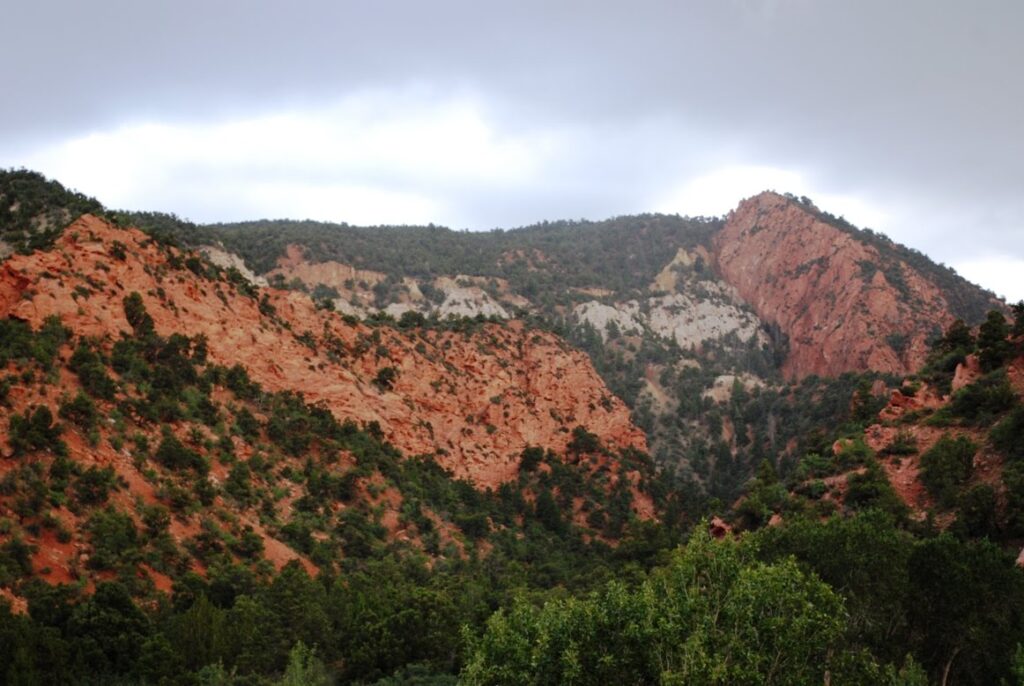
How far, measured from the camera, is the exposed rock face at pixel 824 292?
311 feet

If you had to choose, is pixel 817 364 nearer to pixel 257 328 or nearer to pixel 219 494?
pixel 257 328

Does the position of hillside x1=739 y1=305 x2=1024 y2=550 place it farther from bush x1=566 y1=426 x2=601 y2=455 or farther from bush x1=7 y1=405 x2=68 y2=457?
bush x1=7 y1=405 x2=68 y2=457

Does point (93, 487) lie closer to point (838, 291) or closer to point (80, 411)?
point (80, 411)

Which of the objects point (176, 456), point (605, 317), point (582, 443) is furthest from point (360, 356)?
point (605, 317)

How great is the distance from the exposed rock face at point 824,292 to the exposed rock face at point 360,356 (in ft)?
128

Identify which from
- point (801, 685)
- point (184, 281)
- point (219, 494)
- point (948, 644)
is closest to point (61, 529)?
point (219, 494)

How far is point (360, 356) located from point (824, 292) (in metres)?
72.4

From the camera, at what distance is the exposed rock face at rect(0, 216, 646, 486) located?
135ft

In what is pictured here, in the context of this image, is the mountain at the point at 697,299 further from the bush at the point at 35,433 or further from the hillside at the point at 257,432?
the bush at the point at 35,433

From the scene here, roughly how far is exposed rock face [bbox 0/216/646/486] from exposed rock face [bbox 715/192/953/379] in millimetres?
39042

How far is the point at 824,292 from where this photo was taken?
10919 cm

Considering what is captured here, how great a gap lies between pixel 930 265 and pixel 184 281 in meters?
97.4

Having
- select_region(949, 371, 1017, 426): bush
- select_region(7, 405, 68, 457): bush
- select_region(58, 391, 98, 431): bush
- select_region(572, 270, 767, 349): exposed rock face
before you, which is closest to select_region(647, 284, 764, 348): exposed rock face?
select_region(572, 270, 767, 349): exposed rock face

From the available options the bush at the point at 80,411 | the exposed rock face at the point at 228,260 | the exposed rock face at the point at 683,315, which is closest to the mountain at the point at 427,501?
the bush at the point at 80,411
